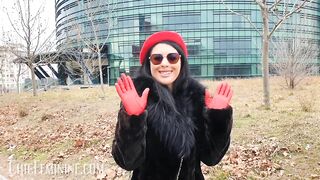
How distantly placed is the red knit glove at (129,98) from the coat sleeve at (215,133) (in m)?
0.48

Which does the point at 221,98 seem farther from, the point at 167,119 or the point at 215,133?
the point at 167,119

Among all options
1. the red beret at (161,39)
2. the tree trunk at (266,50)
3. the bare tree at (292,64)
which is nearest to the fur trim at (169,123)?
the red beret at (161,39)

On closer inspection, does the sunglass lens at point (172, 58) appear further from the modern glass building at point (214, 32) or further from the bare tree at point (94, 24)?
the modern glass building at point (214, 32)

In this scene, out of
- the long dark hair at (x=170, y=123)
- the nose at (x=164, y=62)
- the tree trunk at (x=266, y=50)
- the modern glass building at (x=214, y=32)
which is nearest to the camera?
the long dark hair at (x=170, y=123)

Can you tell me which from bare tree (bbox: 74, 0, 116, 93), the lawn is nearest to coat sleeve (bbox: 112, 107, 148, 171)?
the lawn

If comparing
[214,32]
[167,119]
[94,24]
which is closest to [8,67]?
[94,24]

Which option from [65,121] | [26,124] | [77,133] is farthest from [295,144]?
[26,124]

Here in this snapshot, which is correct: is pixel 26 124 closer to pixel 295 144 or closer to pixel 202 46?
pixel 295 144

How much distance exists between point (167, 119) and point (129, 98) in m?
0.32

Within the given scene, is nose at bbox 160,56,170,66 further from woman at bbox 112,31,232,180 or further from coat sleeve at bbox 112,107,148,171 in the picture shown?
coat sleeve at bbox 112,107,148,171

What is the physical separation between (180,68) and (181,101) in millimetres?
246

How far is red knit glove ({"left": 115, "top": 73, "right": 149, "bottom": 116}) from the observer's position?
2029 millimetres

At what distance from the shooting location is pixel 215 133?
225 centimetres

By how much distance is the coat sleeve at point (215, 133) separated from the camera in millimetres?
2225
